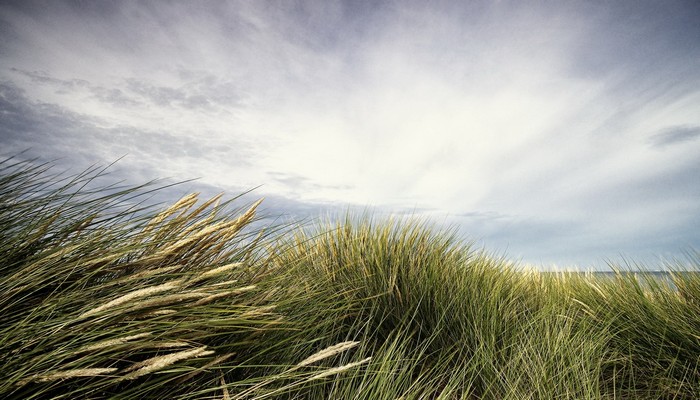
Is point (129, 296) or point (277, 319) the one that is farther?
point (277, 319)

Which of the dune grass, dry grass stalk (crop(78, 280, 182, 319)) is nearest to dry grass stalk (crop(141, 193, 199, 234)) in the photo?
the dune grass

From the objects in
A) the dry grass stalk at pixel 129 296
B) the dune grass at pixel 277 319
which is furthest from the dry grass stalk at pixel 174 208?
the dry grass stalk at pixel 129 296

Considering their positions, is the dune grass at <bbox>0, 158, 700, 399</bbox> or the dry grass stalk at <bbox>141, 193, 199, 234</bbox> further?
the dry grass stalk at <bbox>141, 193, 199, 234</bbox>

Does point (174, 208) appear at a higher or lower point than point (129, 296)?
higher

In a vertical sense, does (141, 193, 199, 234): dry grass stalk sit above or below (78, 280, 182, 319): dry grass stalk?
above

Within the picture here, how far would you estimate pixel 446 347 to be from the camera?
2.32m

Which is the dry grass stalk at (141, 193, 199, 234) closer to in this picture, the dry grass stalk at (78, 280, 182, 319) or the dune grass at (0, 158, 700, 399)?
the dune grass at (0, 158, 700, 399)

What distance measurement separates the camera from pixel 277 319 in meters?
1.47

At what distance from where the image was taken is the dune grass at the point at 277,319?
1057 mm

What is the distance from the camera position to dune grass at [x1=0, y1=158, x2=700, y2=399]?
1.06 m

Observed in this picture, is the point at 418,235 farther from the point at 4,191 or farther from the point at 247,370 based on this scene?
the point at 4,191

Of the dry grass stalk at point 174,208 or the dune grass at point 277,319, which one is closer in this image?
the dune grass at point 277,319

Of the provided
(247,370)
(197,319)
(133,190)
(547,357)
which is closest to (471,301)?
(547,357)

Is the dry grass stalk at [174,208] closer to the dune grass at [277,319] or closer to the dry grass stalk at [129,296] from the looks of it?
the dune grass at [277,319]
